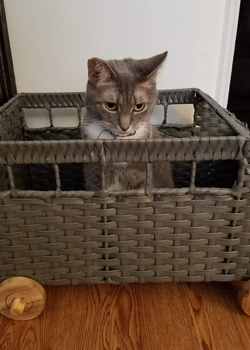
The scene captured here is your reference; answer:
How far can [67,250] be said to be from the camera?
0.73m

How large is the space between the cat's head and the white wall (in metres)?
0.28

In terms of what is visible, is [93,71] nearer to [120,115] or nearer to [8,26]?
[120,115]

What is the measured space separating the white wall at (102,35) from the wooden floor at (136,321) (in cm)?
73

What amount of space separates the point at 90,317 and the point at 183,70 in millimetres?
877

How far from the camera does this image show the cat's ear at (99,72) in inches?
30.7

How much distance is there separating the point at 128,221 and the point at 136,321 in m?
0.27

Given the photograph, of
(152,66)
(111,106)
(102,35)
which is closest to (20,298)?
(111,106)

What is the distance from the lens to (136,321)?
0.78m

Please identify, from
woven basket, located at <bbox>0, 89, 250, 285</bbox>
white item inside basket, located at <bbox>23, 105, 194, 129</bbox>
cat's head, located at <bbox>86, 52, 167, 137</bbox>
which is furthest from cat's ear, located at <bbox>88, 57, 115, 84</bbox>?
white item inside basket, located at <bbox>23, 105, 194, 129</bbox>

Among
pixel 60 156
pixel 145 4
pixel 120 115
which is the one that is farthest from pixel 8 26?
pixel 60 156

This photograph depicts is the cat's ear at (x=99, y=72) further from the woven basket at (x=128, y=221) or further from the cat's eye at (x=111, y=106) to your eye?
the woven basket at (x=128, y=221)

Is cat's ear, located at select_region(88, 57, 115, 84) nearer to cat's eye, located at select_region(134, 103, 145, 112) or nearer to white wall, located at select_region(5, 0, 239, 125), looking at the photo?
cat's eye, located at select_region(134, 103, 145, 112)

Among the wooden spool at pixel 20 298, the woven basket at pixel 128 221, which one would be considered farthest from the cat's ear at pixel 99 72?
the wooden spool at pixel 20 298

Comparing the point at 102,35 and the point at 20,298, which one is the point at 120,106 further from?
the point at 20,298
